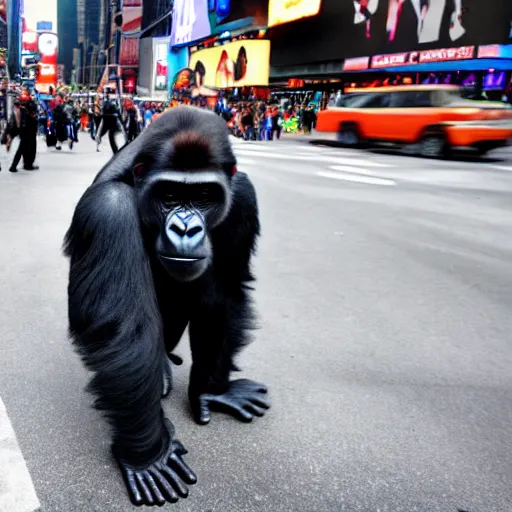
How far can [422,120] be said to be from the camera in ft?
48.3

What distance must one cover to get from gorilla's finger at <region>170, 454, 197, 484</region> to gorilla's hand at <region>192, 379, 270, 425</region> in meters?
0.38

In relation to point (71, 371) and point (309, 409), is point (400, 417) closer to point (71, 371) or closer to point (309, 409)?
point (309, 409)

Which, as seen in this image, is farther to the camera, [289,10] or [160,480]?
[289,10]

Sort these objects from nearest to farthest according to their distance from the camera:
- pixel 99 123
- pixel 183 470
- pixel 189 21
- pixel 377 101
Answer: pixel 183 470
pixel 377 101
pixel 99 123
pixel 189 21

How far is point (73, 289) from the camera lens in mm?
2090

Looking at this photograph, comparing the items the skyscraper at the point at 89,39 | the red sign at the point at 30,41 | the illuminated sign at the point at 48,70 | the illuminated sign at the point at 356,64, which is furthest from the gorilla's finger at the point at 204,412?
the skyscraper at the point at 89,39

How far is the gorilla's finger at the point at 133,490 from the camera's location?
2035 mm

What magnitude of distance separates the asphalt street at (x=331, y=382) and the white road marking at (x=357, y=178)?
3.74 m

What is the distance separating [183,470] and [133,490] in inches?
7.7

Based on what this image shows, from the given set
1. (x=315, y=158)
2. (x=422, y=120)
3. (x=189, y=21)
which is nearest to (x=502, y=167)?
(x=422, y=120)

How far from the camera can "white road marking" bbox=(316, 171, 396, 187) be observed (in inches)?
409

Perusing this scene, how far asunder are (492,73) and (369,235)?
19.4 meters

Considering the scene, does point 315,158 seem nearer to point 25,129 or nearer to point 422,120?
point 422,120

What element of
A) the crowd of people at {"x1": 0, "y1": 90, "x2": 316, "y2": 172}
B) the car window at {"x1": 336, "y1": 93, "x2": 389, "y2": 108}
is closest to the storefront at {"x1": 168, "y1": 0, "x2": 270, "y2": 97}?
the crowd of people at {"x1": 0, "y1": 90, "x2": 316, "y2": 172}
